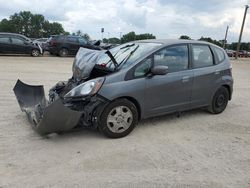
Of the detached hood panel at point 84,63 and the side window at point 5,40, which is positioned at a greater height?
the detached hood panel at point 84,63

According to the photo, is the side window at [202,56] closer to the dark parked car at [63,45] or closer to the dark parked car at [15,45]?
the dark parked car at [15,45]

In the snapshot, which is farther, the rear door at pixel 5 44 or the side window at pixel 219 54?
the rear door at pixel 5 44

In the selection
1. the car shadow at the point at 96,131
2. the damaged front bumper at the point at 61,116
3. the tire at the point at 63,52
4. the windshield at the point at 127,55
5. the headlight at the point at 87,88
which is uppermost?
the windshield at the point at 127,55

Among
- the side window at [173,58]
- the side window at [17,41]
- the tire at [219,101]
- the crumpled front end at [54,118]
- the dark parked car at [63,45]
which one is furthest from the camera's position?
the dark parked car at [63,45]

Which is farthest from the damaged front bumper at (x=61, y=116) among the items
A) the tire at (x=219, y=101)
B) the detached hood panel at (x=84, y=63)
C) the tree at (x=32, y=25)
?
the tree at (x=32, y=25)

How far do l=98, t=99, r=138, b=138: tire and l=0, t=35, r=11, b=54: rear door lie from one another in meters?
17.8

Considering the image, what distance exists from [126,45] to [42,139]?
2.58m

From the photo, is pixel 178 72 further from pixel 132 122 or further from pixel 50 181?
pixel 50 181

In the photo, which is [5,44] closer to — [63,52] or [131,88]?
[63,52]

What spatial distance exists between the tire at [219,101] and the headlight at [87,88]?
9.25 feet

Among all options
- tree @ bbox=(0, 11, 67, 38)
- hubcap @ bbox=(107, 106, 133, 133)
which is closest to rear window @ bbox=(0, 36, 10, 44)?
hubcap @ bbox=(107, 106, 133, 133)

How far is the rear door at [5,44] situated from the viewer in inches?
842

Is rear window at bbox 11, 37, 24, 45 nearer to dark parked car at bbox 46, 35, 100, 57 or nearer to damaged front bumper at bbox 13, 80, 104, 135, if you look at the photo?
dark parked car at bbox 46, 35, 100, 57

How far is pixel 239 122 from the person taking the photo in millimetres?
6820
